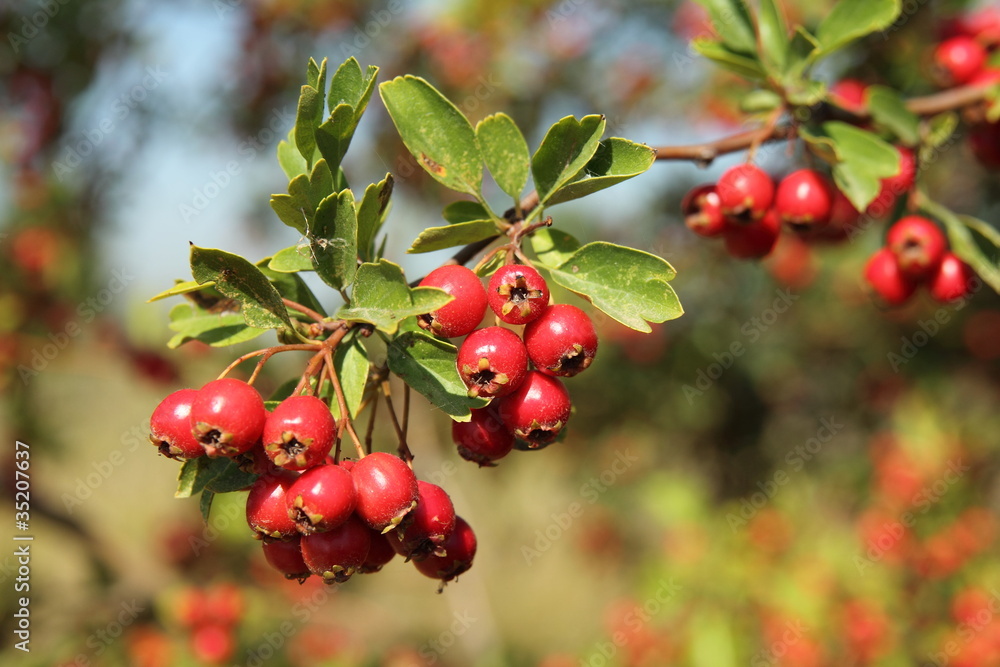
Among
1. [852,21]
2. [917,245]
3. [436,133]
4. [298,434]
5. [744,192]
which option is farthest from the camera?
[917,245]

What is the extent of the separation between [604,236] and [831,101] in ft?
9.62

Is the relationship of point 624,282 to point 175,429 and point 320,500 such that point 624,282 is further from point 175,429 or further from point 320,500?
point 175,429

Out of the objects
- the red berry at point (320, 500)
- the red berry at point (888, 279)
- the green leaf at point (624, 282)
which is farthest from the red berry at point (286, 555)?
the red berry at point (888, 279)

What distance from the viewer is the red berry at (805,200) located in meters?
1.57

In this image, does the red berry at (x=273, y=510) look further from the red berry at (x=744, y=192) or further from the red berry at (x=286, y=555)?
the red berry at (x=744, y=192)

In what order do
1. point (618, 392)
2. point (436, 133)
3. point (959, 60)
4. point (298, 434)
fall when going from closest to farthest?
point (298, 434), point (436, 133), point (959, 60), point (618, 392)

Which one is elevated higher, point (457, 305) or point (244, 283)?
point (244, 283)

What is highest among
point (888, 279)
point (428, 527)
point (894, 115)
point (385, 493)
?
point (385, 493)

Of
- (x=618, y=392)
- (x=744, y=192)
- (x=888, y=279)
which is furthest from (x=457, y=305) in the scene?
(x=618, y=392)

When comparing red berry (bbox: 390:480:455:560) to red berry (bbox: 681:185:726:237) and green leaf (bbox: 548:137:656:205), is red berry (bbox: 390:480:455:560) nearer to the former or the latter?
green leaf (bbox: 548:137:656:205)

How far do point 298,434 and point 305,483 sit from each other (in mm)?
80

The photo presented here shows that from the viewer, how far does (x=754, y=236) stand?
1.63 m

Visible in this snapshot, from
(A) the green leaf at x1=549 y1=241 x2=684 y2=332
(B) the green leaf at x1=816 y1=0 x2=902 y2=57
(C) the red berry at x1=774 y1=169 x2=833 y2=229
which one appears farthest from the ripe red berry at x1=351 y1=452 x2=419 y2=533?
(B) the green leaf at x1=816 y1=0 x2=902 y2=57

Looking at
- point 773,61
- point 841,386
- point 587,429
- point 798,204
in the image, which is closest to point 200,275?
point 798,204
